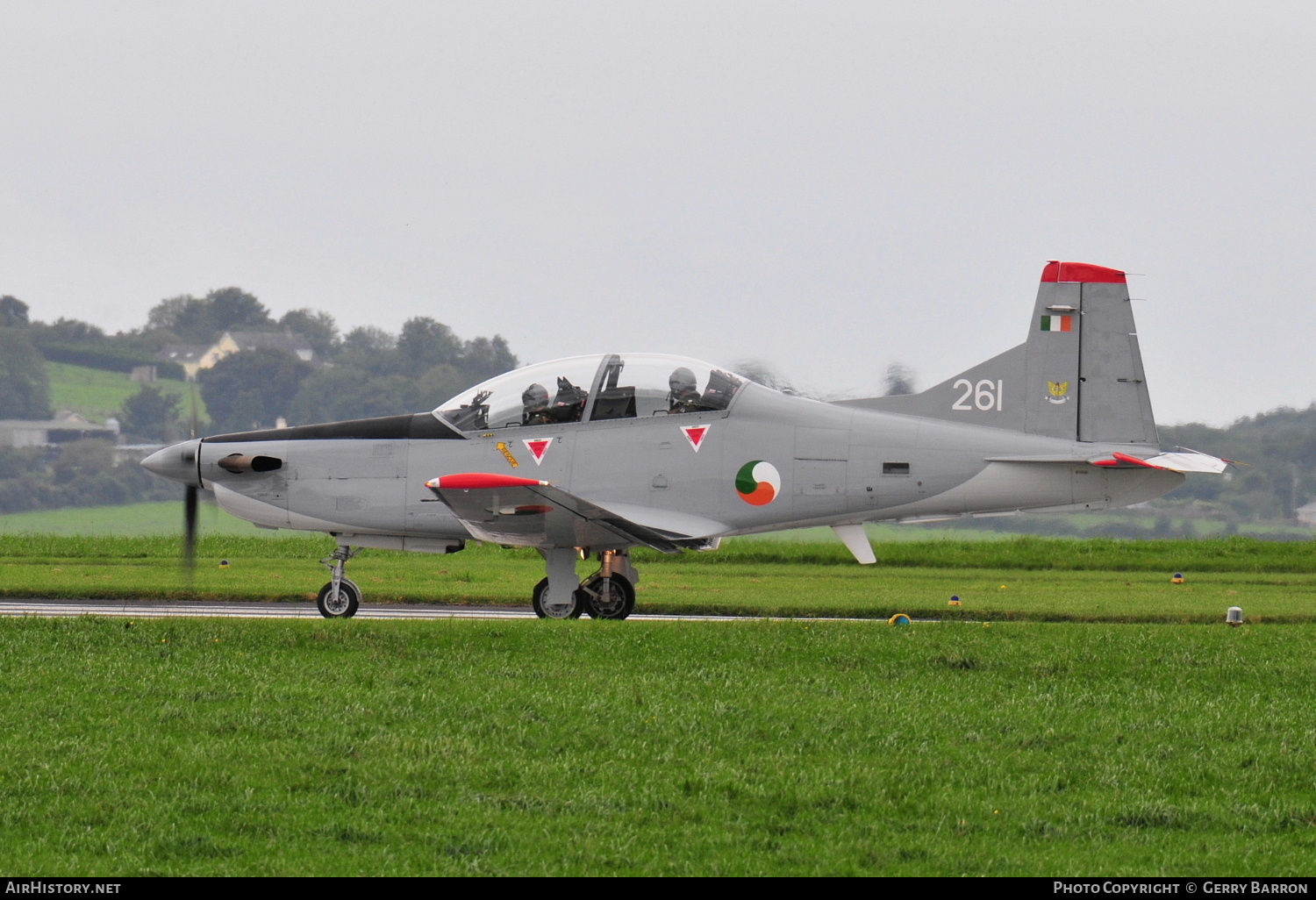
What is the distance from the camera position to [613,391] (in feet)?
46.5

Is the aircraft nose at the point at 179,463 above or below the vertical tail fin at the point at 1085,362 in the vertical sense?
below

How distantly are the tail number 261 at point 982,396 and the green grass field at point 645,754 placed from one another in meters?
3.34

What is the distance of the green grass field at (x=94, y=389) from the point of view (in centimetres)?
7100

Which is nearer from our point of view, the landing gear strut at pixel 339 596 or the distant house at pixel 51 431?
the landing gear strut at pixel 339 596

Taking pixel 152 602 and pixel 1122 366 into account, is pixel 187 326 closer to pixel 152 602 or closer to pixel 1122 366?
pixel 152 602

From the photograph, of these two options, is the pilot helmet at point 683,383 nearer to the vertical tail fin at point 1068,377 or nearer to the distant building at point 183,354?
the vertical tail fin at point 1068,377

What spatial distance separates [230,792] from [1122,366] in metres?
10.5

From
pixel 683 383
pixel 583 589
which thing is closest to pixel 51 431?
pixel 583 589

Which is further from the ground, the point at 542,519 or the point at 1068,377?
the point at 1068,377

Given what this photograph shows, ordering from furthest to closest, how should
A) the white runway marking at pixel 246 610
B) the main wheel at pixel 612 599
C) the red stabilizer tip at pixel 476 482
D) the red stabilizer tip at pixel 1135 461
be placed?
the white runway marking at pixel 246 610 → the main wheel at pixel 612 599 → the red stabilizer tip at pixel 1135 461 → the red stabilizer tip at pixel 476 482

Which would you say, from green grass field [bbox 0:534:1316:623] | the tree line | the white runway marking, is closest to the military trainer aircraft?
the white runway marking

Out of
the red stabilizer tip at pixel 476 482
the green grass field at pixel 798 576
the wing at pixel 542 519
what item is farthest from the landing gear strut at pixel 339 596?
the green grass field at pixel 798 576

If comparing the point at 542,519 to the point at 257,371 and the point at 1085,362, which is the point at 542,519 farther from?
the point at 257,371

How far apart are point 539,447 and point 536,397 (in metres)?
0.52
